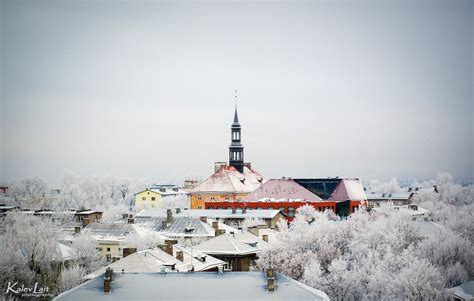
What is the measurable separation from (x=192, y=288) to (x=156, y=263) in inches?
395

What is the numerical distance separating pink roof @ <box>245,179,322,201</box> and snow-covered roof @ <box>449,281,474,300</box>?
43.3 metres

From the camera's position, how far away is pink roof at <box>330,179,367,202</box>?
7775cm

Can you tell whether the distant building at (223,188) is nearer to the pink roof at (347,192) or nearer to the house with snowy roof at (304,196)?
the house with snowy roof at (304,196)

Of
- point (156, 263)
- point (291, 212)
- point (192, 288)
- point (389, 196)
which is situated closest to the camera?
point (192, 288)

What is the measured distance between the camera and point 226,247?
154 feet

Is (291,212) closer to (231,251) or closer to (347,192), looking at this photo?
(347,192)

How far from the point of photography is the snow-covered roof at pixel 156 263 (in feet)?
111

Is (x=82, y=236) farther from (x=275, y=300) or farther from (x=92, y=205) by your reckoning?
(x=92, y=205)

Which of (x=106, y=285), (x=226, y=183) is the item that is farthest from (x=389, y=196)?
(x=106, y=285)

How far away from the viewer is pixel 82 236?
50.7 m

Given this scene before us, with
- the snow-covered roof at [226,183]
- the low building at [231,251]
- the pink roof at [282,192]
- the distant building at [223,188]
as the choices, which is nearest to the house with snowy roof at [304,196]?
the pink roof at [282,192]

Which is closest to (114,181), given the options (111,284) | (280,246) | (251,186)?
(251,186)

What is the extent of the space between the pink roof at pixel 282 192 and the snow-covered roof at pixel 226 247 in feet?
95.1

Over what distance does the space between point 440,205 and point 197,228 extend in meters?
44.2
